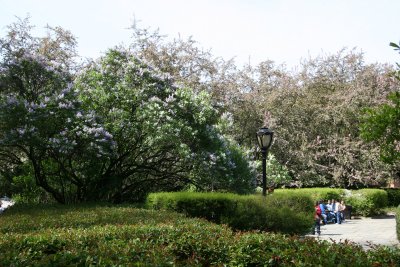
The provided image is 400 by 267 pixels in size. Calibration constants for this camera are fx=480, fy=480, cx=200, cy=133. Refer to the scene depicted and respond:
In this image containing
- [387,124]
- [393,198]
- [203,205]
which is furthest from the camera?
[393,198]

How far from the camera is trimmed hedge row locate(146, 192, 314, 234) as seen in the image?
11406mm

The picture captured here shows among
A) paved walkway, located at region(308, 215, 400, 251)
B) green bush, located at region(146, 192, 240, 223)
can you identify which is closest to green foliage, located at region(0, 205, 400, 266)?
green bush, located at region(146, 192, 240, 223)

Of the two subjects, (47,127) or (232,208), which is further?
(47,127)

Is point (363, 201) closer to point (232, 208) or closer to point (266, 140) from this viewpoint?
point (266, 140)

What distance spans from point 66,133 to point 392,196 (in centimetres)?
2366

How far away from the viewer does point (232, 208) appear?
11.5 m

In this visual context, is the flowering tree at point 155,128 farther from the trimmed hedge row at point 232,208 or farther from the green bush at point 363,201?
the green bush at point 363,201

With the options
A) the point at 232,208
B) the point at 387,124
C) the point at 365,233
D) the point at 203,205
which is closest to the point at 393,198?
the point at 365,233

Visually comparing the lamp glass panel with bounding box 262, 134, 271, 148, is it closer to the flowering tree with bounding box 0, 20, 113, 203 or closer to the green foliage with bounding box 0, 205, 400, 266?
the flowering tree with bounding box 0, 20, 113, 203

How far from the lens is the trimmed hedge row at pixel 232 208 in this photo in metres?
11.4

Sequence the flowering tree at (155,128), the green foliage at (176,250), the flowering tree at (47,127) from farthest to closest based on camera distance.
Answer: the flowering tree at (155,128) → the flowering tree at (47,127) → the green foliage at (176,250)

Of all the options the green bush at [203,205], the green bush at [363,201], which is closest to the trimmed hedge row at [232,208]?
the green bush at [203,205]

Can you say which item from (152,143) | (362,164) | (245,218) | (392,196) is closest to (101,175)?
(152,143)

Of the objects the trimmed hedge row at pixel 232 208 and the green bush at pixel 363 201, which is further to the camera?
the green bush at pixel 363 201
